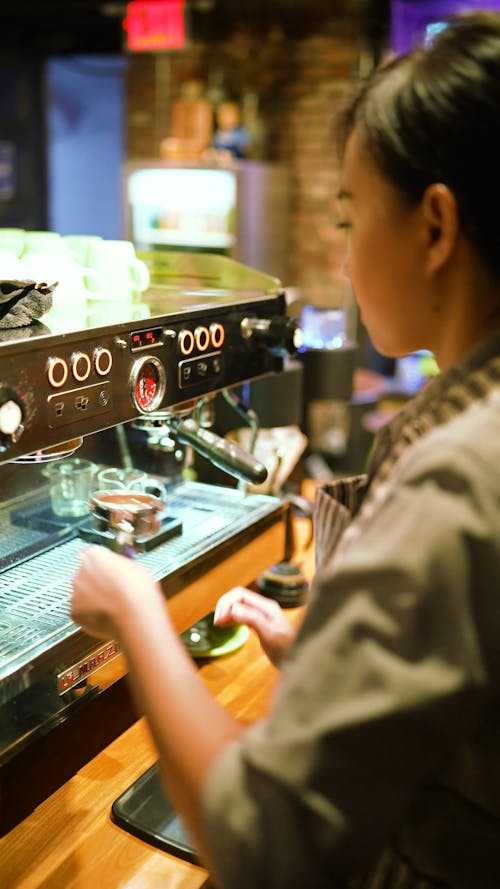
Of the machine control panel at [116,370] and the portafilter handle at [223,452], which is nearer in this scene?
the machine control panel at [116,370]

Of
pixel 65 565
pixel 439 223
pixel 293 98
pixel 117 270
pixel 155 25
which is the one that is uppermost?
pixel 155 25

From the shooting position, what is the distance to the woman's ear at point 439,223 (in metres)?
0.60

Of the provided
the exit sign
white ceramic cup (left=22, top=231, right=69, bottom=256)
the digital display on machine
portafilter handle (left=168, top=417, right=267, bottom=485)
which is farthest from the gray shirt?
the exit sign

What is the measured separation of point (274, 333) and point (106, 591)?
0.74 metres

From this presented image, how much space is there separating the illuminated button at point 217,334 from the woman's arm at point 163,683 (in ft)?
1.88

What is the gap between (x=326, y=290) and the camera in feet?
17.3

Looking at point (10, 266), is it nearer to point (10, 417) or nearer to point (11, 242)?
point (11, 242)

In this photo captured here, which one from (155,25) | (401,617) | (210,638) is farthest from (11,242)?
(155,25)

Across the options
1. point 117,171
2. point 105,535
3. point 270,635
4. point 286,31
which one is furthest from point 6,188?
point 270,635

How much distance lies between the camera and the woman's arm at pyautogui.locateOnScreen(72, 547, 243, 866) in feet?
1.89

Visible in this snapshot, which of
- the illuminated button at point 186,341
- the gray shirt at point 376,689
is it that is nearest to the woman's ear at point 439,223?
the gray shirt at point 376,689

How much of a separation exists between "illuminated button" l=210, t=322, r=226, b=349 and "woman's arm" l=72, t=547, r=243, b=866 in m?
0.57

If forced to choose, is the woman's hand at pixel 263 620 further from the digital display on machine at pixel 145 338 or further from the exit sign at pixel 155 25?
the exit sign at pixel 155 25

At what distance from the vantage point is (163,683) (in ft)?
2.00
